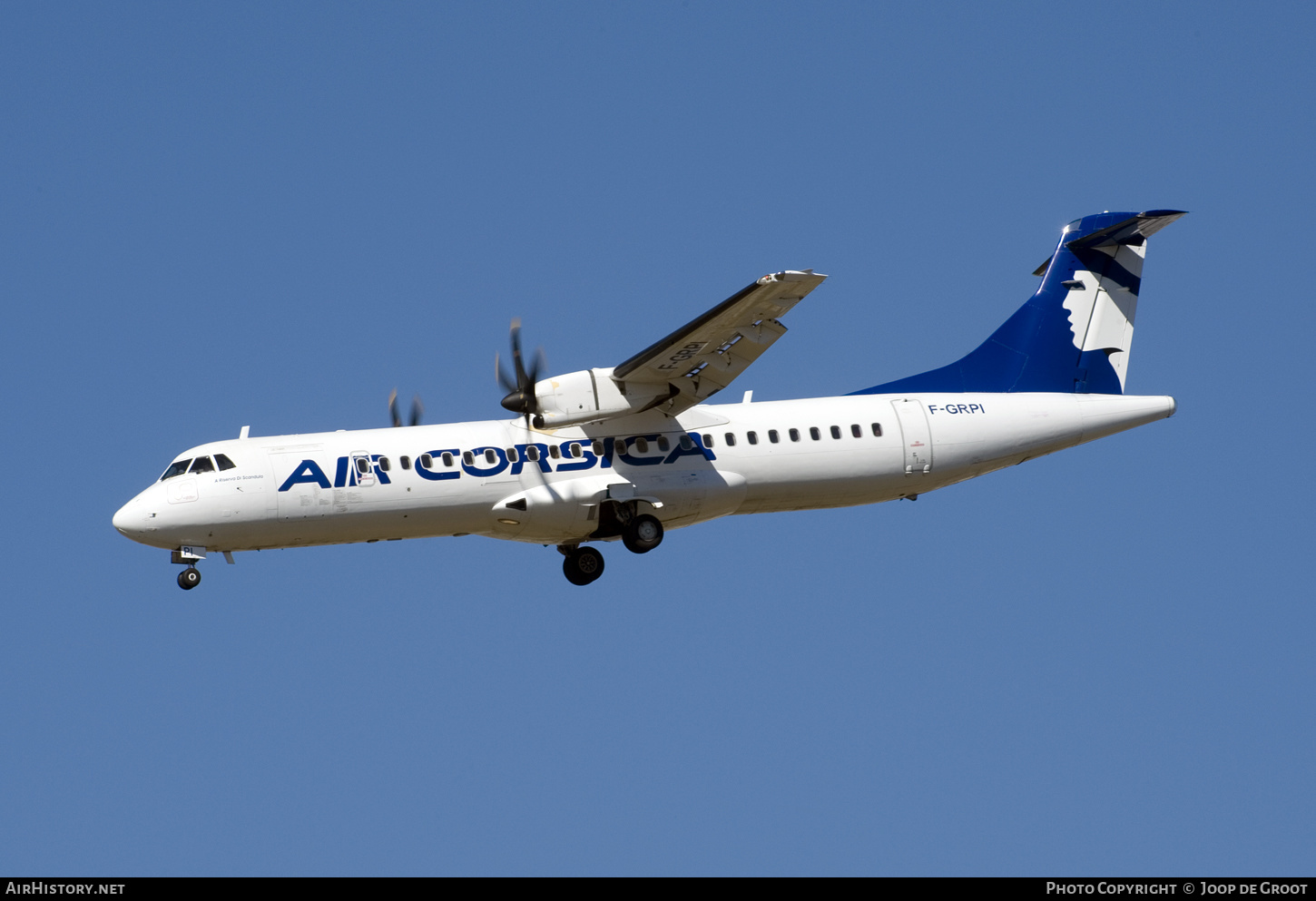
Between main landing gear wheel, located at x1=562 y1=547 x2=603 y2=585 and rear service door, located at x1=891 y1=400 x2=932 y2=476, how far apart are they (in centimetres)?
545

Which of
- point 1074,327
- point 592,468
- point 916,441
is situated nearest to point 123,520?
point 592,468

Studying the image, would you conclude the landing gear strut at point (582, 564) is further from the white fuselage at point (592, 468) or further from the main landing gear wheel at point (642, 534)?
the main landing gear wheel at point (642, 534)

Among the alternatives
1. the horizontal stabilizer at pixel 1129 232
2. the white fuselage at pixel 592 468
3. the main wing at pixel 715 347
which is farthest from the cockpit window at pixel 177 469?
the horizontal stabilizer at pixel 1129 232

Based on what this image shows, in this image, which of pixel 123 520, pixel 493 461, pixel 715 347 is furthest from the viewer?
pixel 493 461

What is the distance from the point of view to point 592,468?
26141 millimetres

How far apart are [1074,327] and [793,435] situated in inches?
247

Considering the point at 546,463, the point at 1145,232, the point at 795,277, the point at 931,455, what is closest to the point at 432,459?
the point at 546,463

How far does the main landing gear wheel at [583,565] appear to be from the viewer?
1083 inches

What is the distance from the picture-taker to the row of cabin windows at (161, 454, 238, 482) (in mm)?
25125

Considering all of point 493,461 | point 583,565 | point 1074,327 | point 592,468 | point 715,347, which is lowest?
point 583,565

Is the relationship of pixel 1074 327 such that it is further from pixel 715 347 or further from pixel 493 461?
pixel 493 461
